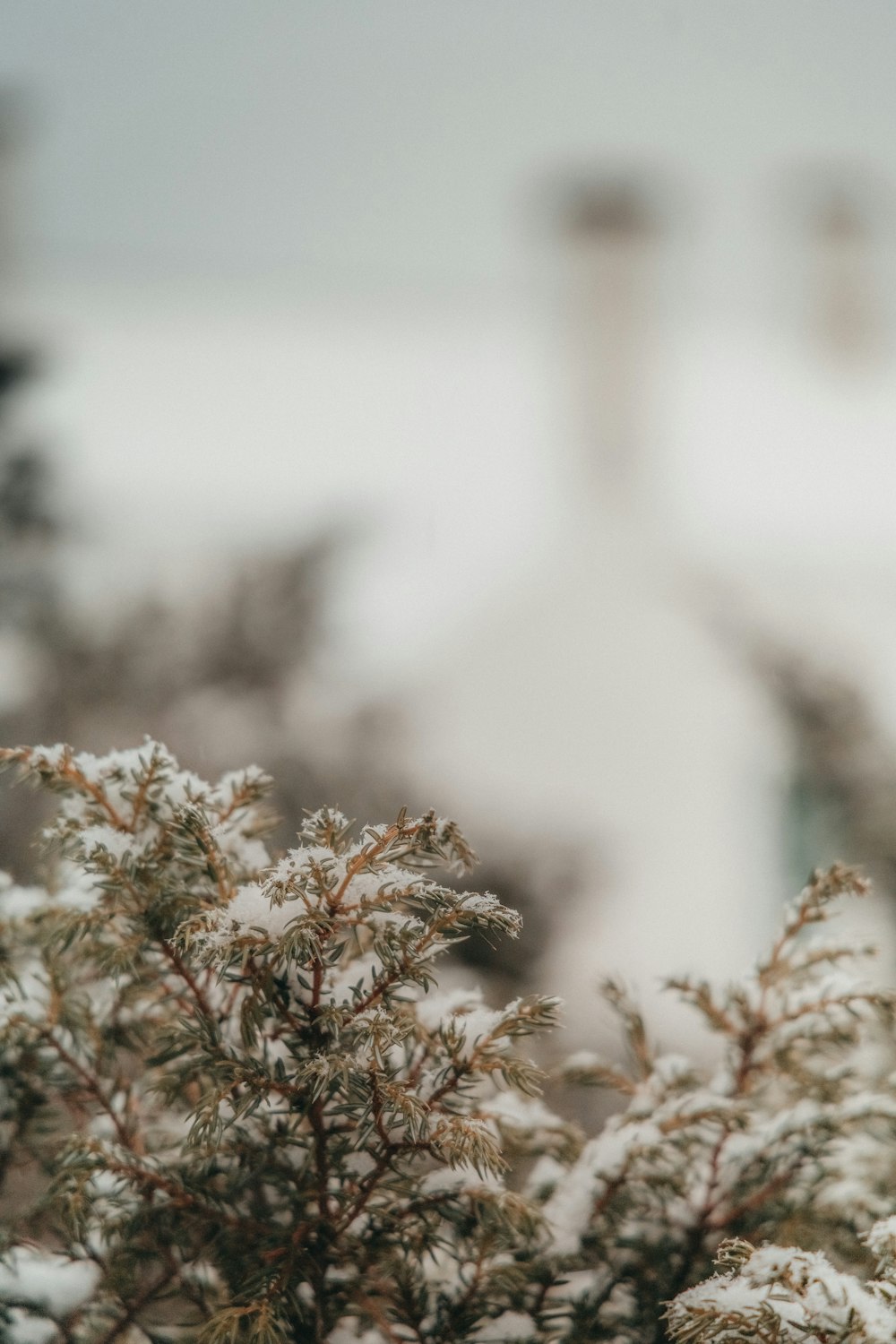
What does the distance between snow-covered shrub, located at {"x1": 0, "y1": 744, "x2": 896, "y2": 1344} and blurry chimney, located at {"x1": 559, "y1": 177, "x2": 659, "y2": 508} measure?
5.82 meters

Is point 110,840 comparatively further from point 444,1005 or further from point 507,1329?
point 507,1329

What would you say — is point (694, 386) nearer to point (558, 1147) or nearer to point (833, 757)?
point (833, 757)

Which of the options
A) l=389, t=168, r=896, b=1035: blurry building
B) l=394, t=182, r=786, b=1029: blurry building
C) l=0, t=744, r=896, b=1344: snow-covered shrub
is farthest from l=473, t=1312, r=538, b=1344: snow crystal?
l=394, t=182, r=786, b=1029: blurry building

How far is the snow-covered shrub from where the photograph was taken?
29.5 inches

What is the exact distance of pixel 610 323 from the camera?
24.7 feet

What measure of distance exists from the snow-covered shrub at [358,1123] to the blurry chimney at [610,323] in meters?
5.82

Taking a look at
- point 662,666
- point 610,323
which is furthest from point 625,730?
point 610,323

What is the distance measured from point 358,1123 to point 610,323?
7.28 m

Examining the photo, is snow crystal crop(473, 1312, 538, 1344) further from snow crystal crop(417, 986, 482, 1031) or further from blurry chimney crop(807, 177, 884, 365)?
blurry chimney crop(807, 177, 884, 365)

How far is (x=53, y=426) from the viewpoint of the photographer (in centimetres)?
419

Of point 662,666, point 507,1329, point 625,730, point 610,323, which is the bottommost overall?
point 507,1329

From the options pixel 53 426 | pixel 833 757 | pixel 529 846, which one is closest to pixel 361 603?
pixel 53 426

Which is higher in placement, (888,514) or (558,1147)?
(888,514)

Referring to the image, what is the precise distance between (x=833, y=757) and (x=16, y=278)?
4.79 meters
